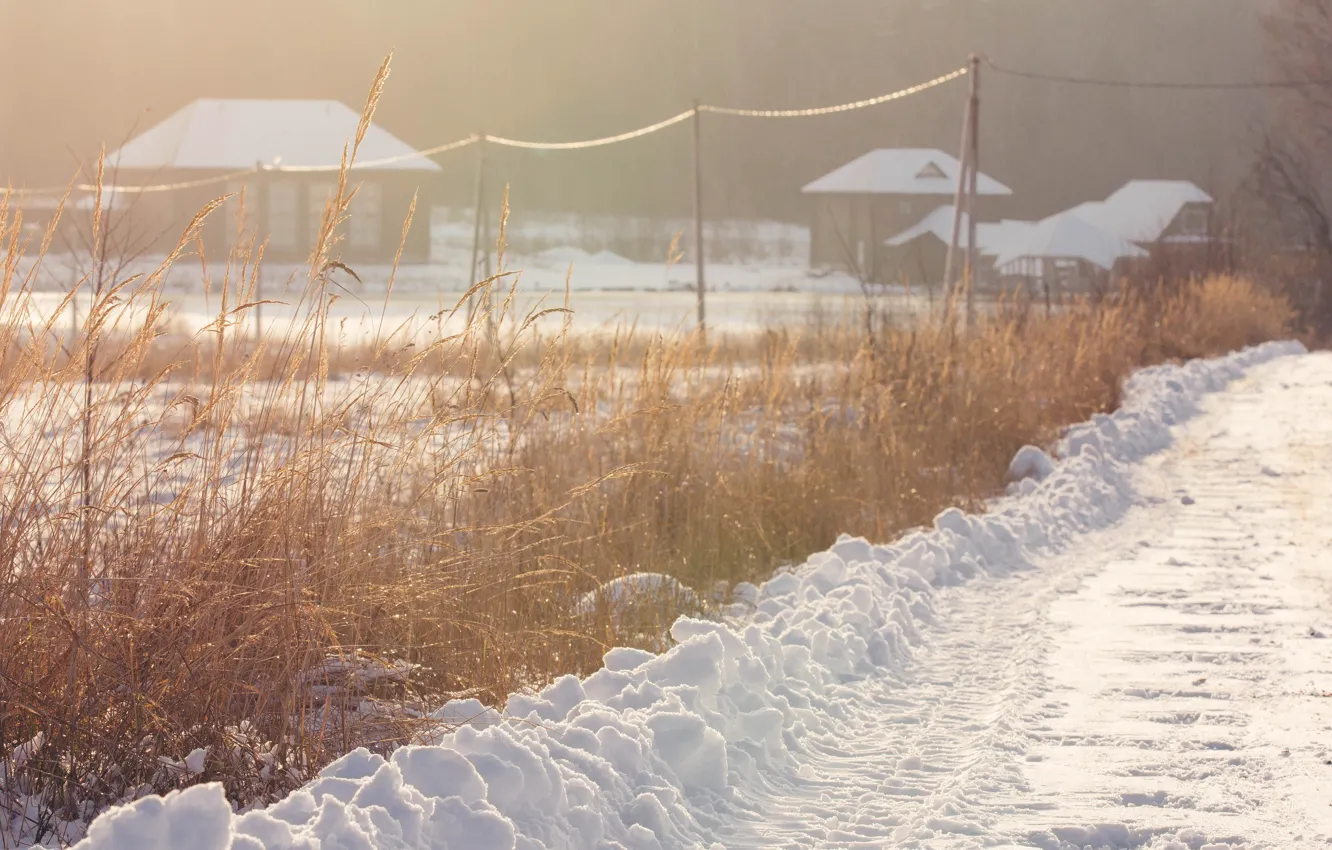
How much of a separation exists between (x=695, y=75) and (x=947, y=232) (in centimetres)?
4430

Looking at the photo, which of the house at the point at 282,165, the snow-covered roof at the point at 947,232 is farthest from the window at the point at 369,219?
the snow-covered roof at the point at 947,232

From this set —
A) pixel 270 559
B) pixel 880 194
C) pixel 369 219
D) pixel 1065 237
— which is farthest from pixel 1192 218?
pixel 270 559

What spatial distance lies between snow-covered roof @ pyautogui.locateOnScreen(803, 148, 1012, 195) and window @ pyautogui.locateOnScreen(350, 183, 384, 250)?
84.0ft

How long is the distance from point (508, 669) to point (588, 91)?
10290cm

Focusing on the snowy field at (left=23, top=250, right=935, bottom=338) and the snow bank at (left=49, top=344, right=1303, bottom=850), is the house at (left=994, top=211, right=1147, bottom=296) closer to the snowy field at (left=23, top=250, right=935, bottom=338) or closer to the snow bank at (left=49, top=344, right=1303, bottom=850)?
the snowy field at (left=23, top=250, right=935, bottom=338)

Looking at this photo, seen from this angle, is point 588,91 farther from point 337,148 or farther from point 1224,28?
point 337,148

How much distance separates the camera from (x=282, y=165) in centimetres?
4662

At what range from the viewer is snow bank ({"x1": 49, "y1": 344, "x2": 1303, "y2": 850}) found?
283 centimetres

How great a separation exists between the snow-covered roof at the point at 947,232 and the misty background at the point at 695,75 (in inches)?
933

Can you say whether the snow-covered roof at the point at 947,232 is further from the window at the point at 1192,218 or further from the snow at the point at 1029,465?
the snow at the point at 1029,465

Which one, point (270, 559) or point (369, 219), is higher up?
point (369, 219)

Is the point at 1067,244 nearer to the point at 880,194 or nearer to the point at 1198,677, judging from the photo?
the point at 880,194

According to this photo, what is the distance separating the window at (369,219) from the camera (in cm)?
4884

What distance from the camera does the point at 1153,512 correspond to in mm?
9258
